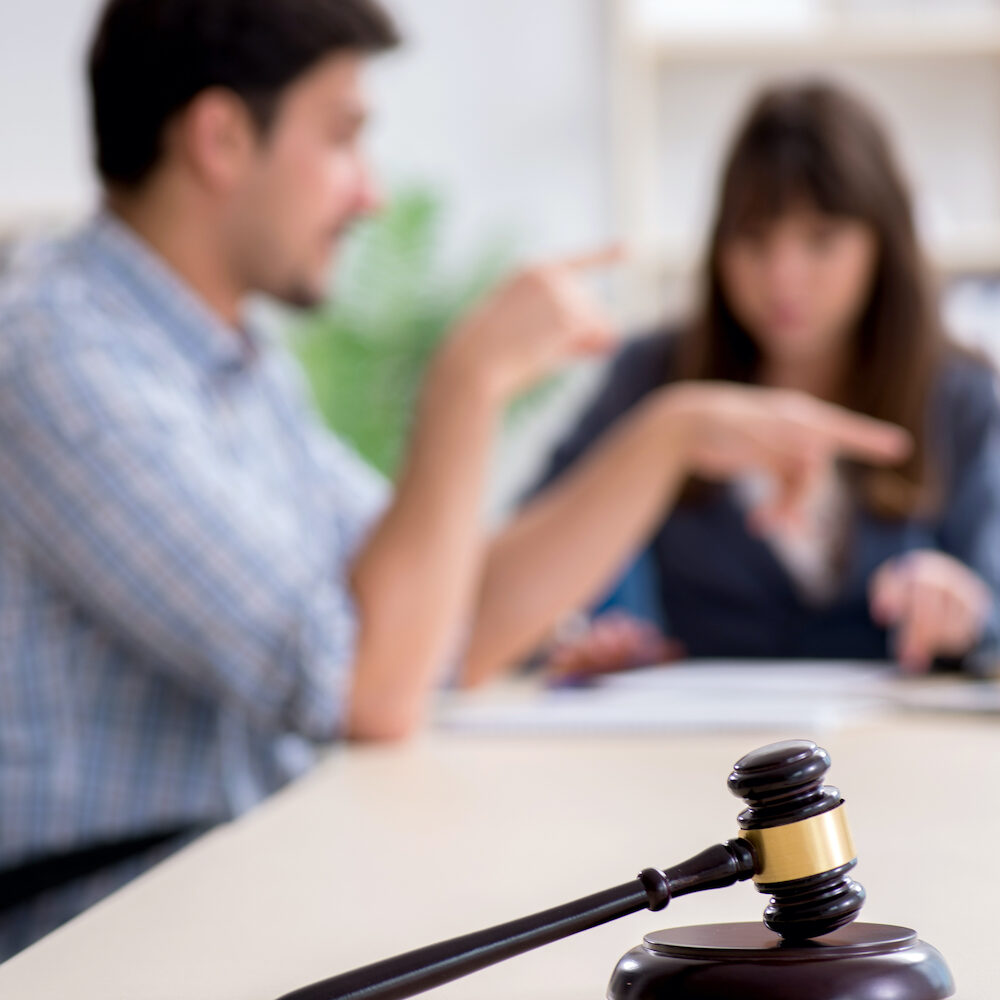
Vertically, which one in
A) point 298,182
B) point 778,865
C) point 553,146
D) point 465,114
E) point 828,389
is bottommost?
point 828,389

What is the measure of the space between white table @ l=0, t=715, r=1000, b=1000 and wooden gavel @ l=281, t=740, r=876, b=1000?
5 cm

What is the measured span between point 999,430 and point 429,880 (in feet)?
5.45

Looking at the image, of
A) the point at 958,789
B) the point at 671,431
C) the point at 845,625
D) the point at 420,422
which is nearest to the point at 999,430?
the point at 845,625

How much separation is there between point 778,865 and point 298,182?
1.06 m

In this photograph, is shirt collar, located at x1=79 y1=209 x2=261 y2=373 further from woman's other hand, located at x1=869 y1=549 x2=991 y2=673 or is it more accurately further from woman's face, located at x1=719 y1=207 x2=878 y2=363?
woman's face, located at x1=719 y1=207 x2=878 y2=363

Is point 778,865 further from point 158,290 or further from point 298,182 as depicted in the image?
point 298,182

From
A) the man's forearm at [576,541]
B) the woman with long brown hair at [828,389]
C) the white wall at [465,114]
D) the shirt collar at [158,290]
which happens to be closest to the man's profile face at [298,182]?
the shirt collar at [158,290]

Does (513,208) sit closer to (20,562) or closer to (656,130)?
(656,130)

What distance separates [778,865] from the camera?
41cm

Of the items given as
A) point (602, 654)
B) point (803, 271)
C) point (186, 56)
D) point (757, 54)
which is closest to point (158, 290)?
point (186, 56)

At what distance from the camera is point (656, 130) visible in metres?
3.10

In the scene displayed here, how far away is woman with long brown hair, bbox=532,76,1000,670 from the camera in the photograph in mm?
2000

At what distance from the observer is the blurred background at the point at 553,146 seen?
291 centimetres

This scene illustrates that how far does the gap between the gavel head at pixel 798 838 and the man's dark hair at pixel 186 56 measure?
3.40 ft
